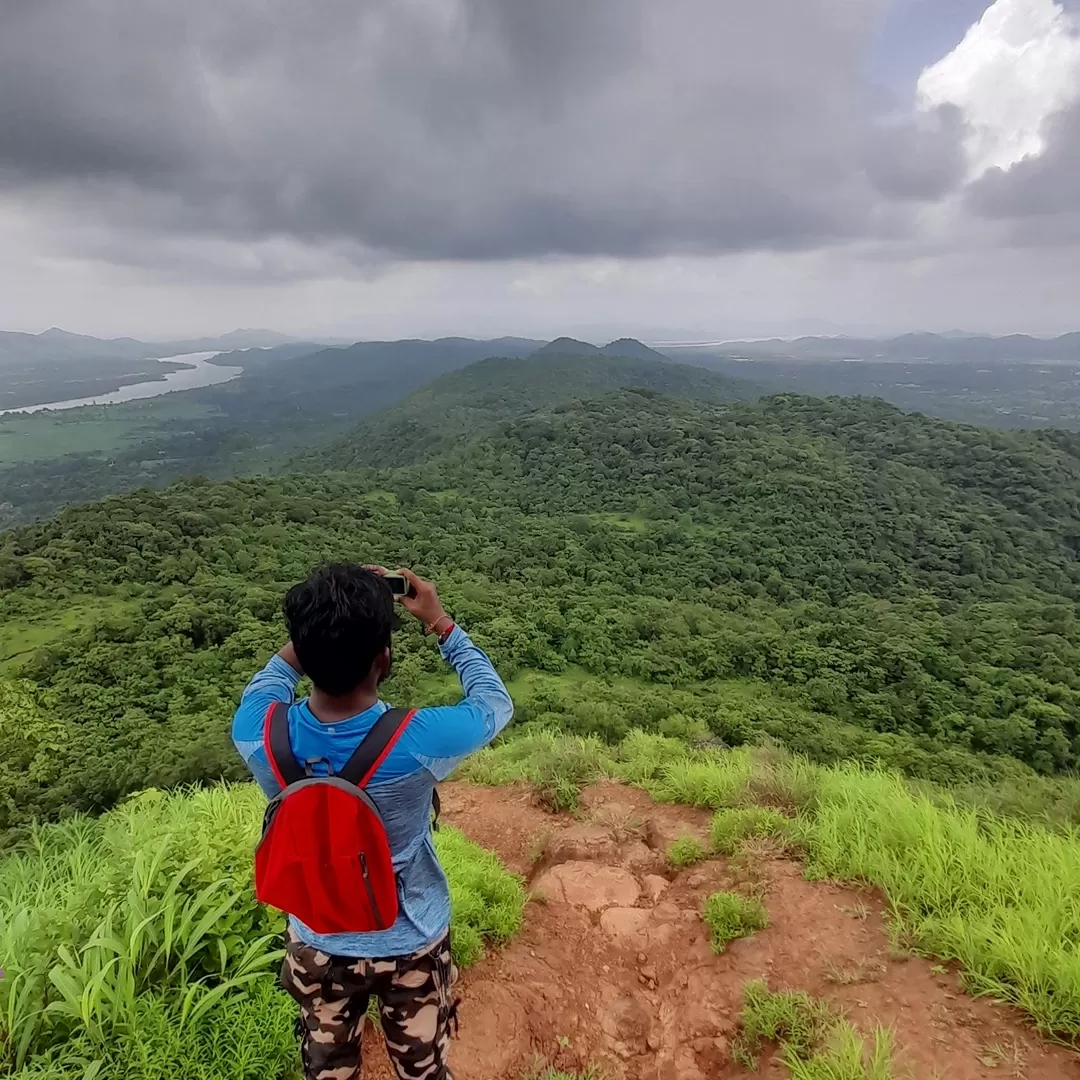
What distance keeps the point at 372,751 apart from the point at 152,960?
158cm

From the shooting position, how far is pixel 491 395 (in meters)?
132

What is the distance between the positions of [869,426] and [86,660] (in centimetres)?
7341

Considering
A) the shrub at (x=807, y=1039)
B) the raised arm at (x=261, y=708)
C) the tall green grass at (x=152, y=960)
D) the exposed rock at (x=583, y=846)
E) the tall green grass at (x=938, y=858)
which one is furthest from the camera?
the exposed rock at (x=583, y=846)

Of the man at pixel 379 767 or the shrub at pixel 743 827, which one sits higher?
the man at pixel 379 767

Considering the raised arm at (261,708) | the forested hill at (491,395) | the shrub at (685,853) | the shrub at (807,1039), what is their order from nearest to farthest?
the raised arm at (261,708), the shrub at (807,1039), the shrub at (685,853), the forested hill at (491,395)

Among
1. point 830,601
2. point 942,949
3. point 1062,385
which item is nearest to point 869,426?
point 830,601

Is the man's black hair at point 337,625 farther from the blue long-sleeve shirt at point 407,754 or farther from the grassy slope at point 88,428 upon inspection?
the grassy slope at point 88,428

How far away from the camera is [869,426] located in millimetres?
71500

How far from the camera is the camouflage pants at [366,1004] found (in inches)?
69.3

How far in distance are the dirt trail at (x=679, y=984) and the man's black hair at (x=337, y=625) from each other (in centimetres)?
182

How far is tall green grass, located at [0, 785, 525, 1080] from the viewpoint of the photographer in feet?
6.72

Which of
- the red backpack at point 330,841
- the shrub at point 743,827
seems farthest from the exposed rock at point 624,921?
the red backpack at point 330,841

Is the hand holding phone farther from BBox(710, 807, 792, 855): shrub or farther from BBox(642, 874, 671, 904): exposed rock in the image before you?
BBox(710, 807, 792, 855): shrub

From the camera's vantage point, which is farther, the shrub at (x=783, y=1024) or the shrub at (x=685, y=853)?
the shrub at (x=685, y=853)
